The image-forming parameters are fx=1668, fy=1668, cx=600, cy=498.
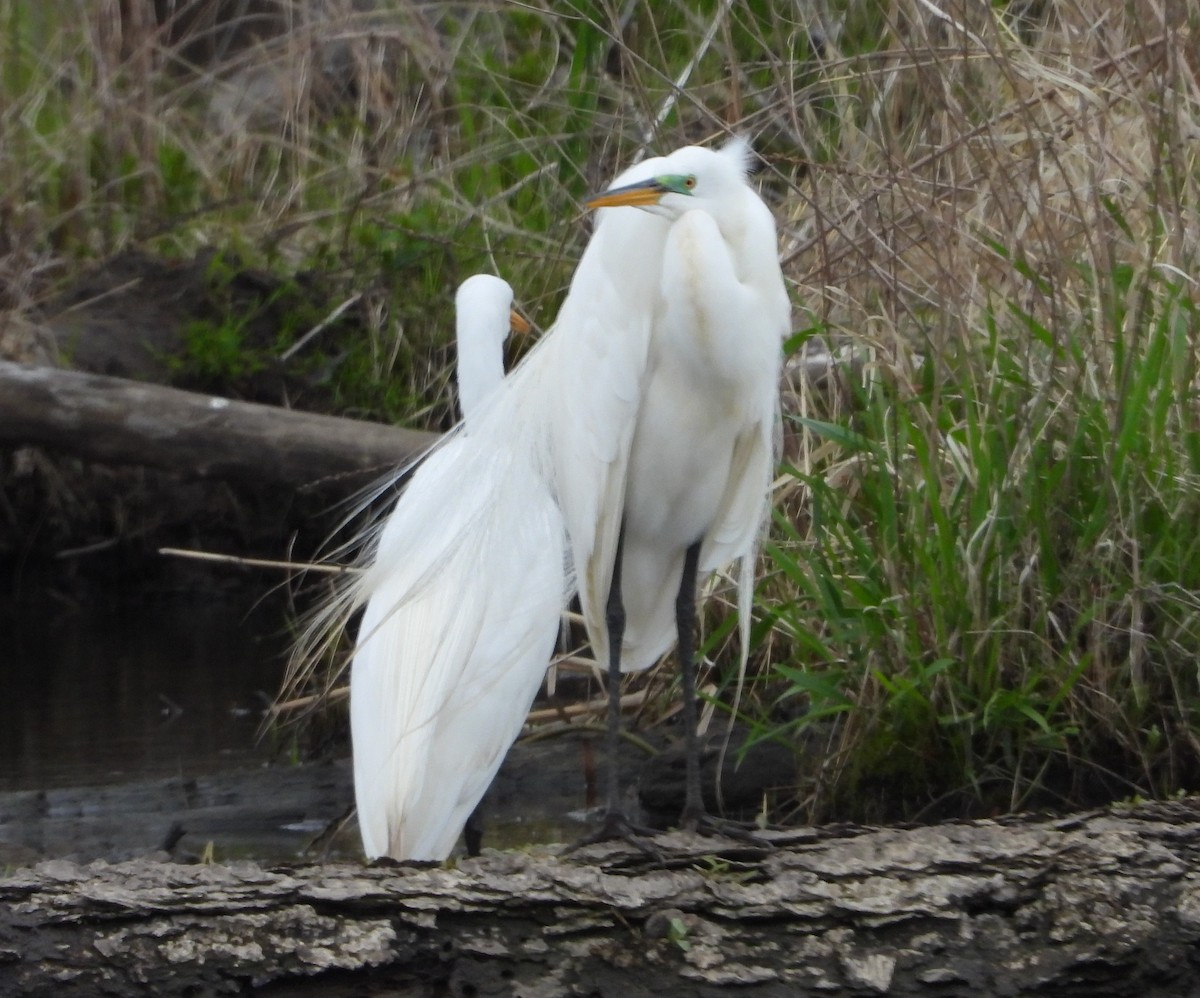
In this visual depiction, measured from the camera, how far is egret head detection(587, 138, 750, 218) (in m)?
2.14

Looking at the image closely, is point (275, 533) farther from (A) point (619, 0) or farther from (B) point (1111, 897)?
(B) point (1111, 897)

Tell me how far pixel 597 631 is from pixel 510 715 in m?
0.26

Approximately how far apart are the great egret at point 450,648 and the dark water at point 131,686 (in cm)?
113

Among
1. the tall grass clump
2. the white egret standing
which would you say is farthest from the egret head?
the tall grass clump

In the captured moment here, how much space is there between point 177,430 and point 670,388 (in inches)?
77.3

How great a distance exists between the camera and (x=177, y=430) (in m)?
3.96

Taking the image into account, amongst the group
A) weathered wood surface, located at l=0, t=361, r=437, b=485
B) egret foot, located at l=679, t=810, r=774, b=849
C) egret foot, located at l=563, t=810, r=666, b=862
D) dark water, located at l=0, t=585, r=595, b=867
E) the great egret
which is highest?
weathered wood surface, located at l=0, t=361, r=437, b=485

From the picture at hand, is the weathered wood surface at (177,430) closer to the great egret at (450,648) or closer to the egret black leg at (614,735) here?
the great egret at (450,648)

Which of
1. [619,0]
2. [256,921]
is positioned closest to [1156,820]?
[256,921]

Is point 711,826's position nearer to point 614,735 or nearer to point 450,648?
point 614,735

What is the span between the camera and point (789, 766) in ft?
9.99

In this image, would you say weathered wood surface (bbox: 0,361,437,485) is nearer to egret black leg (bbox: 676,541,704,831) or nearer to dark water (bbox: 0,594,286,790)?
dark water (bbox: 0,594,286,790)

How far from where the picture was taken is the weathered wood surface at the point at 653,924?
162cm

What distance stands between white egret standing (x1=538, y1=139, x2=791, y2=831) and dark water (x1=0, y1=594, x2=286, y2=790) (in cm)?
159
